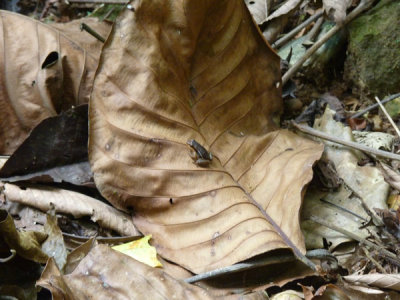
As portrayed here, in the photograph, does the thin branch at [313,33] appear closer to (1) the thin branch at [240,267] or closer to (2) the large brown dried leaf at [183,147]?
(2) the large brown dried leaf at [183,147]

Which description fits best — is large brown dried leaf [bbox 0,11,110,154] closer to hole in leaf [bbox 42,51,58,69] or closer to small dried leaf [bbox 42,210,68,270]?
hole in leaf [bbox 42,51,58,69]

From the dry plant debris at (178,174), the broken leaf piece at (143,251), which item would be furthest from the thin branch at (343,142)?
the broken leaf piece at (143,251)

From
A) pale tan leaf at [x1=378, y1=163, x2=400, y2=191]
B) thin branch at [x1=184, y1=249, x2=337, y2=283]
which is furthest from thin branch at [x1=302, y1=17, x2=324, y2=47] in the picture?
thin branch at [x1=184, y1=249, x2=337, y2=283]

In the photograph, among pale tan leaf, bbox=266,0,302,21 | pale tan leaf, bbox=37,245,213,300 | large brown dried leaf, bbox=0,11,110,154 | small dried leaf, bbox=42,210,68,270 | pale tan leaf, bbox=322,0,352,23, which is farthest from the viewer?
pale tan leaf, bbox=266,0,302,21

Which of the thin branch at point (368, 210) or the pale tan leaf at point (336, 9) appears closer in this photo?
the thin branch at point (368, 210)

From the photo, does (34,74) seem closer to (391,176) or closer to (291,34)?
(291,34)

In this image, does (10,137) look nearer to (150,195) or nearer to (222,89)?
(150,195)

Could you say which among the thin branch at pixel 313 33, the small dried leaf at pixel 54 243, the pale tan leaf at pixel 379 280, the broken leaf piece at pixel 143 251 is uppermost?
the thin branch at pixel 313 33
